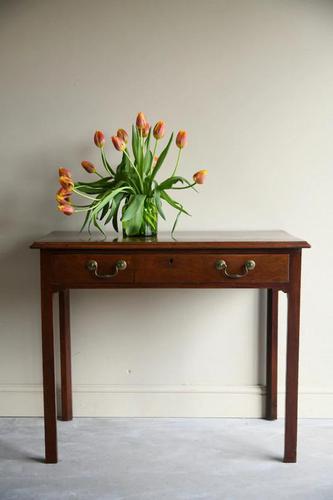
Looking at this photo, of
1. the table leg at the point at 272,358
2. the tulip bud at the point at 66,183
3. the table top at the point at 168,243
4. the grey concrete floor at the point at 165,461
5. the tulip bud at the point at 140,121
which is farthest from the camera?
the table leg at the point at 272,358

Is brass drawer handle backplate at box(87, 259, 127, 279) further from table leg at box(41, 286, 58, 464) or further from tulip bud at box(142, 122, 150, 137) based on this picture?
tulip bud at box(142, 122, 150, 137)

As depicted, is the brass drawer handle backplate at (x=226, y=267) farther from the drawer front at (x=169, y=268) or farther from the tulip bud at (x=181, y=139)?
the tulip bud at (x=181, y=139)

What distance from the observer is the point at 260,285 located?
6.83ft

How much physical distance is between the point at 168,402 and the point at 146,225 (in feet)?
2.80

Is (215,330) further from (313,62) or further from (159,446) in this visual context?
(313,62)

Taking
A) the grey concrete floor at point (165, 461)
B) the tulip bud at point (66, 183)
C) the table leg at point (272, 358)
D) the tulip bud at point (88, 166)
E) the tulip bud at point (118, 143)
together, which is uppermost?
the tulip bud at point (118, 143)

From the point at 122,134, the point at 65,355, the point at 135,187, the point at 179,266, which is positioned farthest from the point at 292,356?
the point at 122,134

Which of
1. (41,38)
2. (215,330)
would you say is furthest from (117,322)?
(41,38)

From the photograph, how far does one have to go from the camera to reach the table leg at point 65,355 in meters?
2.49

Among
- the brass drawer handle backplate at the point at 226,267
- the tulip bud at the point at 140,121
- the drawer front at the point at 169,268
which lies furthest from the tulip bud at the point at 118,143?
the brass drawer handle backplate at the point at 226,267

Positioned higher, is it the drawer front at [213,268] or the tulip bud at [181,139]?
the tulip bud at [181,139]

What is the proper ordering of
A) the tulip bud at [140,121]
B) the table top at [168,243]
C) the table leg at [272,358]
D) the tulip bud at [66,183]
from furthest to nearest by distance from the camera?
the table leg at [272,358], the tulip bud at [140,121], the tulip bud at [66,183], the table top at [168,243]

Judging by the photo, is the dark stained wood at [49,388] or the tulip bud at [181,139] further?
the tulip bud at [181,139]

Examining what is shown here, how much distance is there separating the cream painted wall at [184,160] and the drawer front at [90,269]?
53 cm
